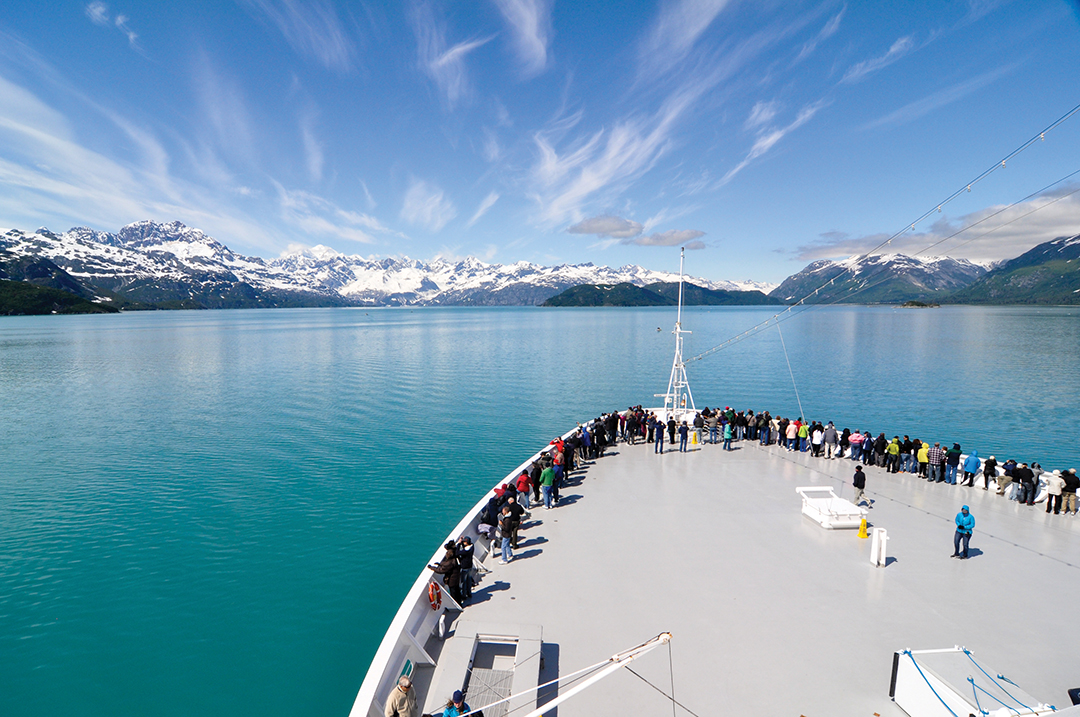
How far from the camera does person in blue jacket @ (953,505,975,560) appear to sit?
1259cm

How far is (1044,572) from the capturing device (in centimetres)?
1248

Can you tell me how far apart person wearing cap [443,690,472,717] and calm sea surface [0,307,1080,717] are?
5636 millimetres

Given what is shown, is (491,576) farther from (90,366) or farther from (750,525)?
(90,366)

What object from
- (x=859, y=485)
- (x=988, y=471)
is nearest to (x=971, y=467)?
(x=988, y=471)

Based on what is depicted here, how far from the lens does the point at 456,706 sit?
7.72 metres

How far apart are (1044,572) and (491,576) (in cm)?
1467

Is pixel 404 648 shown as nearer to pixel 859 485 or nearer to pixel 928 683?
pixel 928 683

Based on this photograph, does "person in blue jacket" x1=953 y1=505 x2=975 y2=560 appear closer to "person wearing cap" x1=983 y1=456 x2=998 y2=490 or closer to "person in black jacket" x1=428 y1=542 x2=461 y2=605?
"person wearing cap" x1=983 y1=456 x2=998 y2=490

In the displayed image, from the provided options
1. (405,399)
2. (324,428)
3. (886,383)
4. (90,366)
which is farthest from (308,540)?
(90,366)

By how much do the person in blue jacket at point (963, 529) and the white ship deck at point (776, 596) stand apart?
0.33m

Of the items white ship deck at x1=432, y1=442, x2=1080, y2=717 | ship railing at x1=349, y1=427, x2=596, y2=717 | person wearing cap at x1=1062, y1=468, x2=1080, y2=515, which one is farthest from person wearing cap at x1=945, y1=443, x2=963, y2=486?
ship railing at x1=349, y1=427, x2=596, y2=717

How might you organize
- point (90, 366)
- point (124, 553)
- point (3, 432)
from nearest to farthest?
point (124, 553) → point (3, 432) → point (90, 366)

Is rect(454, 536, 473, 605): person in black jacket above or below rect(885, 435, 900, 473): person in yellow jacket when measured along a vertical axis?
below

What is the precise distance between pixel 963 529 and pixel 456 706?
1387 centimetres
